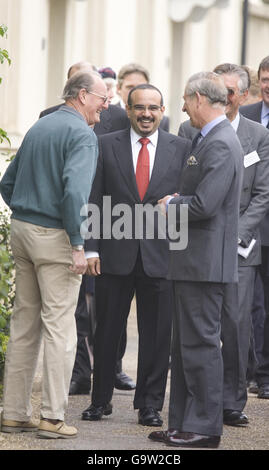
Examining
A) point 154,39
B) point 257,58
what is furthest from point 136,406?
point 257,58

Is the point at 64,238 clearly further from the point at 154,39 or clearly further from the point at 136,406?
the point at 154,39

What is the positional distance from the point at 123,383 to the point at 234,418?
1.46 metres

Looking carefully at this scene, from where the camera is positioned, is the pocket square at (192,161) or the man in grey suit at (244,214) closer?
the pocket square at (192,161)

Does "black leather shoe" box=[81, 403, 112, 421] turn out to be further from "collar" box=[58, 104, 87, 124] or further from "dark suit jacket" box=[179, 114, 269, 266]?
"collar" box=[58, 104, 87, 124]

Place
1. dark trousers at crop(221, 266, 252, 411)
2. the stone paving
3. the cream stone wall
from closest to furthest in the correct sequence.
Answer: the stone paving, dark trousers at crop(221, 266, 252, 411), the cream stone wall

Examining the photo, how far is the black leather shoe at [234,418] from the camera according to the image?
27.8ft

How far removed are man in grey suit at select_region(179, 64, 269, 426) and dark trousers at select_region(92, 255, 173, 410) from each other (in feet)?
1.31

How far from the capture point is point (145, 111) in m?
8.38

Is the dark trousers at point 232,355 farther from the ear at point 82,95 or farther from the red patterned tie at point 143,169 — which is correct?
the ear at point 82,95

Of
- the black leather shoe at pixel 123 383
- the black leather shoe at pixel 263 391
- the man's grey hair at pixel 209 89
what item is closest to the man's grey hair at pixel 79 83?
the man's grey hair at pixel 209 89

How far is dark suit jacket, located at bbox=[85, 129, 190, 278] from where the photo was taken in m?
8.37

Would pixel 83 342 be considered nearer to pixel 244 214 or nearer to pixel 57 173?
pixel 244 214

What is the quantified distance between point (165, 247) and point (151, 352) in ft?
2.14

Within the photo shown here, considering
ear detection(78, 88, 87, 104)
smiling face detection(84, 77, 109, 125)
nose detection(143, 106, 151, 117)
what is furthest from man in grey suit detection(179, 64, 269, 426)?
ear detection(78, 88, 87, 104)
